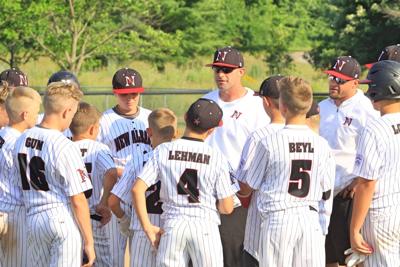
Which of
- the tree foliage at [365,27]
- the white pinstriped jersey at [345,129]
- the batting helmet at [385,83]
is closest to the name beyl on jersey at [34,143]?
the batting helmet at [385,83]

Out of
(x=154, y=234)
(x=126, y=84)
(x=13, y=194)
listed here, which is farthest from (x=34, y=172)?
(x=126, y=84)

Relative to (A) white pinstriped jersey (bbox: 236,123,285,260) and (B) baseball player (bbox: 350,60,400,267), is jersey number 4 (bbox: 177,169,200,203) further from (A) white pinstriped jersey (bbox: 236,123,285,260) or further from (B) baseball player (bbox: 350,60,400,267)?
(B) baseball player (bbox: 350,60,400,267)

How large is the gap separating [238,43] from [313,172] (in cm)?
4607

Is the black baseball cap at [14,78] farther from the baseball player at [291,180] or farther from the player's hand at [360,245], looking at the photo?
the player's hand at [360,245]

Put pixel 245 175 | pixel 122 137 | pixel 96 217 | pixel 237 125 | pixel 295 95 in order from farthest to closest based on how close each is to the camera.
A: pixel 122 137, pixel 237 125, pixel 96 217, pixel 245 175, pixel 295 95

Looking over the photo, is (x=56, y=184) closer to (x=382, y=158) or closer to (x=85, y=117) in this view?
(x=85, y=117)

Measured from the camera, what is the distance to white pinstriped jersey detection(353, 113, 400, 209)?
21.4 ft

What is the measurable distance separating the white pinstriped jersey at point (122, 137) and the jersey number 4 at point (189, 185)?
1.71 metres

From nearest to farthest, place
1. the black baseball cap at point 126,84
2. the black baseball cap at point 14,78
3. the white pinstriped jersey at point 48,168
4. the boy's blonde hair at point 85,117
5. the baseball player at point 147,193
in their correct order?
the white pinstriped jersey at point 48,168 < the baseball player at point 147,193 < the boy's blonde hair at point 85,117 < the black baseball cap at point 126,84 < the black baseball cap at point 14,78

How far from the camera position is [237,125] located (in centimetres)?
793

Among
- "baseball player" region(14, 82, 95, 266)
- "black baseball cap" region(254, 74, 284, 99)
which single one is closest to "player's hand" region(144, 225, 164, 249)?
"baseball player" region(14, 82, 95, 266)

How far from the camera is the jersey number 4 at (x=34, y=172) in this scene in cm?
648

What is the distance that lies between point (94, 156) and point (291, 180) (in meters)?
1.92

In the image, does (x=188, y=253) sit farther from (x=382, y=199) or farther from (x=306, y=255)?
(x=382, y=199)
